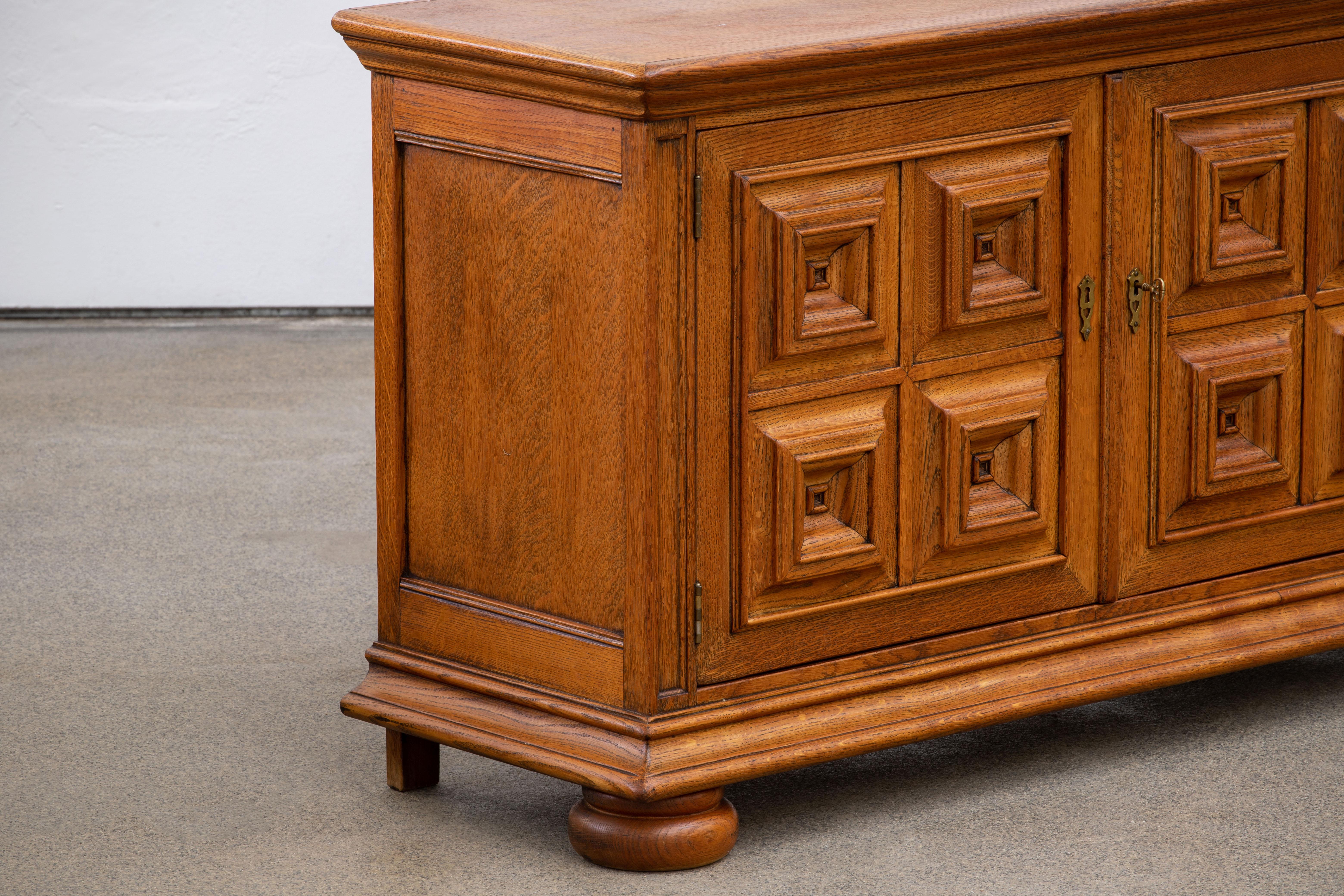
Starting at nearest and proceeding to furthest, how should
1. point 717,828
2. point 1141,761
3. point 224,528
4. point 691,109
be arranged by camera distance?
point 691,109, point 717,828, point 1141,761, point 224,528

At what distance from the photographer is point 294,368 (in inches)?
217

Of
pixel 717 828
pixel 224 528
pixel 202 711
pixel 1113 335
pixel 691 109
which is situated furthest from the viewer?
pixel 224 528

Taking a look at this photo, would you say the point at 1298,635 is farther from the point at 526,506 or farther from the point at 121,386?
the point at 121,386

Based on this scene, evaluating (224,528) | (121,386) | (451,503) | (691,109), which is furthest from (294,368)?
(691,109)

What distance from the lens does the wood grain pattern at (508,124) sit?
2.52 m

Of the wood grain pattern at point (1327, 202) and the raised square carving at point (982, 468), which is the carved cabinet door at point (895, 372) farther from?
the wood grain pattern at point (1327, 202)

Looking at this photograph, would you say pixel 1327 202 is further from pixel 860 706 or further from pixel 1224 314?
pixel 860 706

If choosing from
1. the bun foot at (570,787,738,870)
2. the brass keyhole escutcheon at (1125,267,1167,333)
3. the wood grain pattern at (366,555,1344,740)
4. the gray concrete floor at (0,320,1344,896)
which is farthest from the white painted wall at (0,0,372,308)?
the bun foot at (570,787,738,870)

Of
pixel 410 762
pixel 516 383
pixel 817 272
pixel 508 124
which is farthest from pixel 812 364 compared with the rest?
pixel 410 762

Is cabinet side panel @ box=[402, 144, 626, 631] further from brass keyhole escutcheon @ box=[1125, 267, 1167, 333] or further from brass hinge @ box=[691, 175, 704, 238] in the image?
brass keyhole escutcheon @ box=[1125, 267, 1167, 333]

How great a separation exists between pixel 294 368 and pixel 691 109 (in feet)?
10.5

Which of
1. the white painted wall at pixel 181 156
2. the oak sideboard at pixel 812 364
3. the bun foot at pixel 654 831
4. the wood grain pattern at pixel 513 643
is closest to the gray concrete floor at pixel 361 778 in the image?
the bun foot at pixel 654 831

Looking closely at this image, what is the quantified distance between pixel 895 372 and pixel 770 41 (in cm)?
47

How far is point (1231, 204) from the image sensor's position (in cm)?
296
